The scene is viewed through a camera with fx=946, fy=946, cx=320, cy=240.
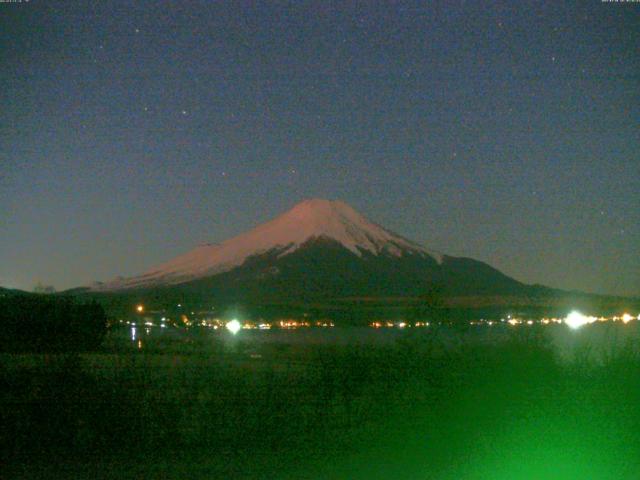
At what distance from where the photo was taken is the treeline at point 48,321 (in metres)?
34.8

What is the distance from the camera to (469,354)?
16.3m

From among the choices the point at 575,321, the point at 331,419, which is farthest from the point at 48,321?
the point at 331,419

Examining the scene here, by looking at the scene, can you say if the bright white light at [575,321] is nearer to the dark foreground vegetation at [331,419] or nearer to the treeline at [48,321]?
the dark foreground vegetation at [331,419]

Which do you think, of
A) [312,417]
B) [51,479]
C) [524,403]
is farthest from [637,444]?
[51,479]

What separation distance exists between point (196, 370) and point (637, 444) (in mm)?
6693

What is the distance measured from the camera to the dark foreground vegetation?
1102 cm

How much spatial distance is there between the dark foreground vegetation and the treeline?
19.8 meters

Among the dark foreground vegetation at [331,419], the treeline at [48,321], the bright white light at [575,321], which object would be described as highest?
the treeline at [48,321]

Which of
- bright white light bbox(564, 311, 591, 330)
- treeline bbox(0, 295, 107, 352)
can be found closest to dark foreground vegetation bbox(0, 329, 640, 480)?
bright white light bbox(564, 311, 591, 330)

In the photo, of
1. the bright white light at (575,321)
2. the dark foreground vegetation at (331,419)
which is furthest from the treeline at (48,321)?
the dark foreground vegetation at (331,419)

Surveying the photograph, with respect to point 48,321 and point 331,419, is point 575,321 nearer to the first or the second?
point 331,419

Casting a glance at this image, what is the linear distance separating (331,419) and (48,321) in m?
26.0

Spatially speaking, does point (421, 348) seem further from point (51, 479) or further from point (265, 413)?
point (51, 479)

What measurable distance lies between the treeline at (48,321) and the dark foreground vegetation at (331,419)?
64.9ft
